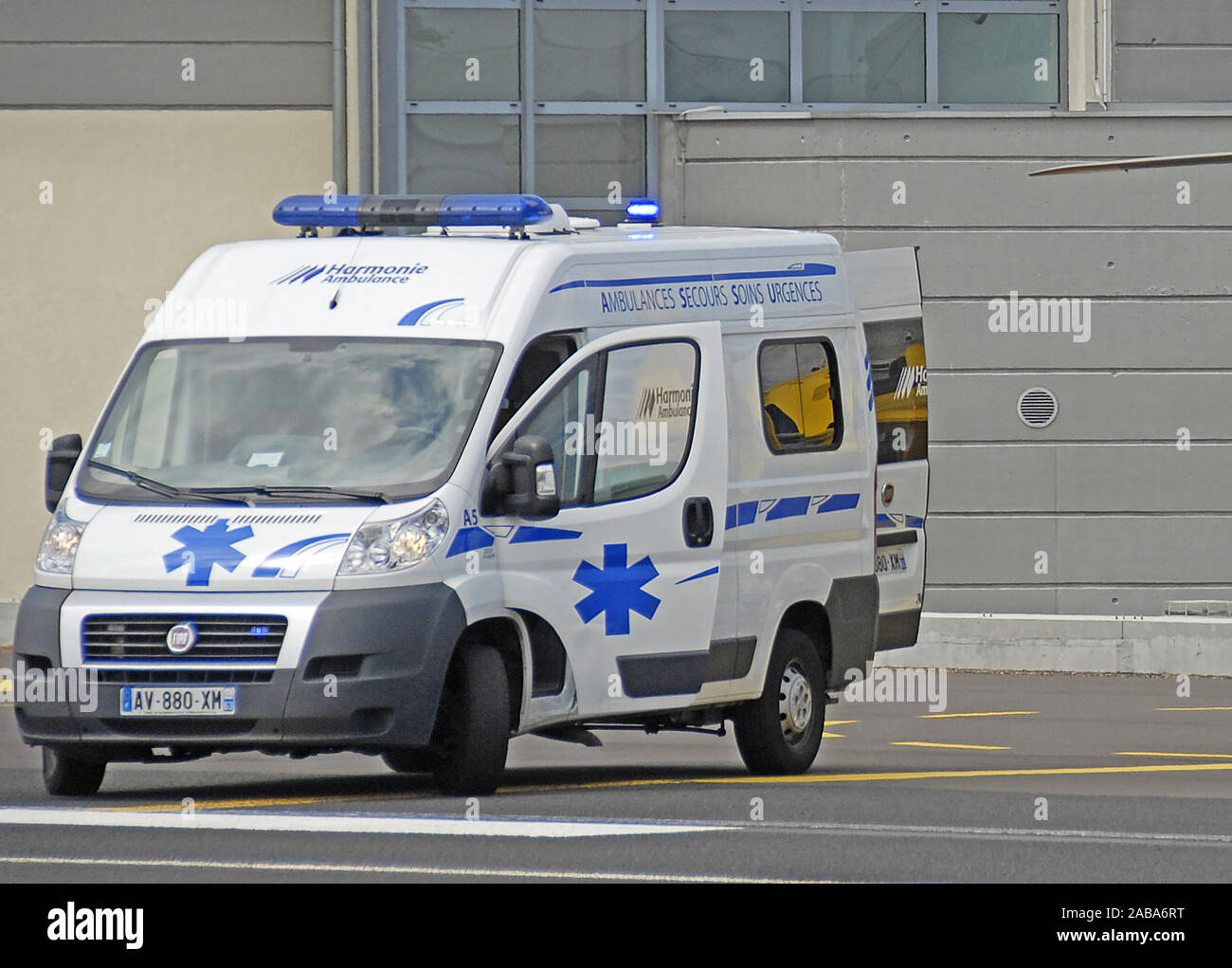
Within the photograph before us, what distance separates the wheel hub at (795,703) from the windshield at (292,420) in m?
2.81

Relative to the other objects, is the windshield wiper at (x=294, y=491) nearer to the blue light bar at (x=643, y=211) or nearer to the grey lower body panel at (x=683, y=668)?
the grey lower body panel at (x=683, y=668)

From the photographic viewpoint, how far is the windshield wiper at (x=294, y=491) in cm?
1110

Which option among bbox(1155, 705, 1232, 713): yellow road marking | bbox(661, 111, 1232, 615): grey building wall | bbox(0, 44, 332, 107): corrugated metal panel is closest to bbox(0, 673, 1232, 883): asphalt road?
bbox(1155, 705, 1232, 713): yellow road marking

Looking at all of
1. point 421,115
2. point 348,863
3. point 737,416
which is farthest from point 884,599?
point 421,115

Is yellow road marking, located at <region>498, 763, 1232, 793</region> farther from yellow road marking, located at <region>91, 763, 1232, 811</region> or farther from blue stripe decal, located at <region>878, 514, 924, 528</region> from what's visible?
blue stripe decal, located at <region>878, 514, 924, 528</region>

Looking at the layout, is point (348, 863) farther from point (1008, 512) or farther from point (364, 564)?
point (1008, 512)

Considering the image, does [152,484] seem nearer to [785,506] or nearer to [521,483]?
[521,483]

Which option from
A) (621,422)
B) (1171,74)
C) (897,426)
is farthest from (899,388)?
(1171,74)

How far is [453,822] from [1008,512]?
1655 cm

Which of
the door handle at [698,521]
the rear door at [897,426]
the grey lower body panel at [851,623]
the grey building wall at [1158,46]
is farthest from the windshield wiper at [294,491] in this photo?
the grey building wall at [1158,46]

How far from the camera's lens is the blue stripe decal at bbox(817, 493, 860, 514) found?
13.6m

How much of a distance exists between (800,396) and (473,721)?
309cm

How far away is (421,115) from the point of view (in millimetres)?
A: 26828

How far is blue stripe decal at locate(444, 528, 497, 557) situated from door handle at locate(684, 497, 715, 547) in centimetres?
137
